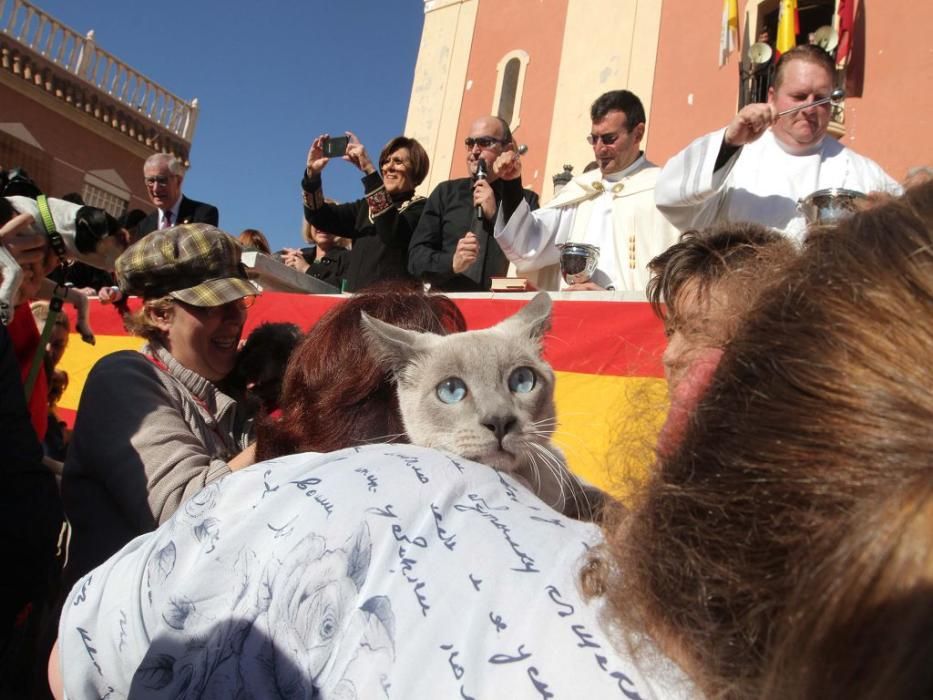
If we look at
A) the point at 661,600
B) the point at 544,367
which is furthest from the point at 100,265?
the point at 661,600

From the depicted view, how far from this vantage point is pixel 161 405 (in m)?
1.83

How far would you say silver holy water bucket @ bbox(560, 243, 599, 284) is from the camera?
9.43 ft

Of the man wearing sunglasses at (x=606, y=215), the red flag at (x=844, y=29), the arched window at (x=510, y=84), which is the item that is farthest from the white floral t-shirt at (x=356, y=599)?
the arched window at (x=510, y=84)

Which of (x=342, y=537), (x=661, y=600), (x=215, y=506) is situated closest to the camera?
(x=661, y=600)

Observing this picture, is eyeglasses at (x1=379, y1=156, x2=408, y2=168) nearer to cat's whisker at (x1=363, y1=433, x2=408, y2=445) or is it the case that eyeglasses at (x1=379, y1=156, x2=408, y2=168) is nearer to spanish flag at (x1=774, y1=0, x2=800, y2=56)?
cat's whisker at (x1=363, y1=433, x2=408, y2=445)

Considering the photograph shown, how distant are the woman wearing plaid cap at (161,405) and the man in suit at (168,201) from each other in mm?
2832

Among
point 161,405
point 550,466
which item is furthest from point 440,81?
point 550,466

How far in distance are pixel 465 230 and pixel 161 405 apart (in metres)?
2.43

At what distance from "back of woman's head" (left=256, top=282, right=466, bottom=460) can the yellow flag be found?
28.2ft

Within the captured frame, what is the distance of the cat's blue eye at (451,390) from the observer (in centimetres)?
164

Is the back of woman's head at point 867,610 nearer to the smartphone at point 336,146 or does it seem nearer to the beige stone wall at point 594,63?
the smartphone at point 336,146

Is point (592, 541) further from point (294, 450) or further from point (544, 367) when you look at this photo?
point (544, 367)

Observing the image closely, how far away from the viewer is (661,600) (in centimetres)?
63

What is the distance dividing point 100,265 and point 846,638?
297cm
